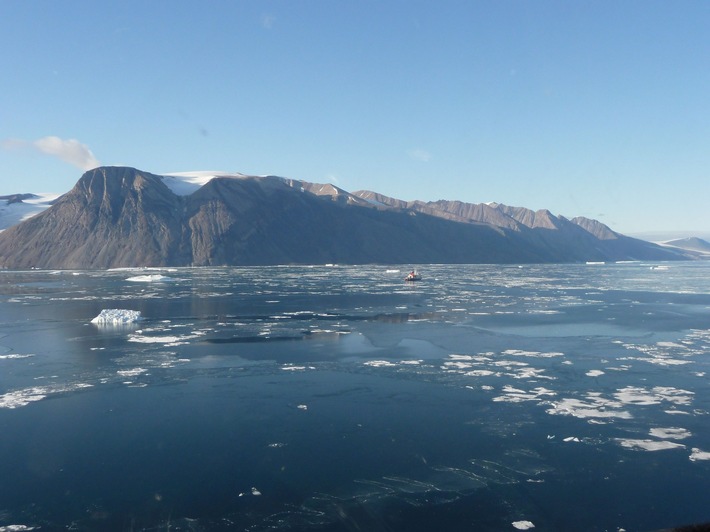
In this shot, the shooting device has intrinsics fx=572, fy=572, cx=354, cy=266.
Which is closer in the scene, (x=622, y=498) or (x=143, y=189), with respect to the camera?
(x=622, y=498)

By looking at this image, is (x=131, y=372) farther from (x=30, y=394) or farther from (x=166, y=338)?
(x=166, y=338)

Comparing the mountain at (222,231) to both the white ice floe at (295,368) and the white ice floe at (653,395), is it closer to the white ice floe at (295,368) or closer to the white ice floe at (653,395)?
the white ice floe at (295,368)

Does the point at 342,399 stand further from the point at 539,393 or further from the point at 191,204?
the point at 191,204

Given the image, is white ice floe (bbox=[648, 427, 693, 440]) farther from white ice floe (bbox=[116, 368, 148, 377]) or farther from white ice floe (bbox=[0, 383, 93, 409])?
white ice floe (bbox=[0, 383, 93, 409])

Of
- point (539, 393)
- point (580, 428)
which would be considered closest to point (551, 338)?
point (539, 393)

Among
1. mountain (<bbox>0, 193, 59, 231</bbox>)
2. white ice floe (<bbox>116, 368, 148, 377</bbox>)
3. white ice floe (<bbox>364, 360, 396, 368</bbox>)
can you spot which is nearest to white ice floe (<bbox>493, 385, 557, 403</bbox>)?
white ice floe (<bbox>364, 360, 396, 368</bbox>)

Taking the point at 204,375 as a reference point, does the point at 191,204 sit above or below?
above

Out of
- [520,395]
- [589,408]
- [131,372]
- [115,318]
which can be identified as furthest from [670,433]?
[115,318]

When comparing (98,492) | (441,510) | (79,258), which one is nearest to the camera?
(441,510)
